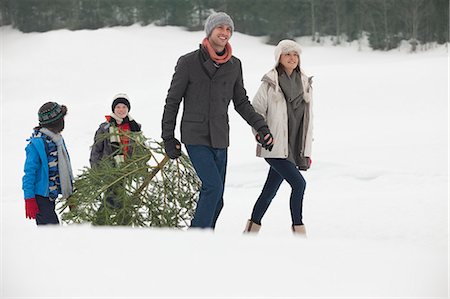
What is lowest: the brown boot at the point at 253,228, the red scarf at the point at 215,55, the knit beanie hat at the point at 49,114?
the brown boot at the point at 253,228

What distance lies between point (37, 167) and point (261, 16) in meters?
33.0

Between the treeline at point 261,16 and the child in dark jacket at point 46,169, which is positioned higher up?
the treeline at point 261,16

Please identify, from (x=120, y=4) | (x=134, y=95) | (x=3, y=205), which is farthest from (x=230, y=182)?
(x=120, y=4)

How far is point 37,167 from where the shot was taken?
4.99 metres

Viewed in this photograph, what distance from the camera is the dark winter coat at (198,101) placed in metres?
4.57

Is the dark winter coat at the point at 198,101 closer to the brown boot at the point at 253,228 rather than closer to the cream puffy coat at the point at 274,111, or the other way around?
the cream puffy coat at the point at 274,111

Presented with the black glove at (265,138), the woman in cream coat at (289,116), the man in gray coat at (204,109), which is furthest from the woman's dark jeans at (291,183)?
the man in gray coat at (204,109)

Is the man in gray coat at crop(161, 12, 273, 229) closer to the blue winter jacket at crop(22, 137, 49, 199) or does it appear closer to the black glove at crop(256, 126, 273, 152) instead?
the black glove at crop(256, 126, 273, 152)

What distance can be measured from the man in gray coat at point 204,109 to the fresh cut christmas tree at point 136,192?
59 cm

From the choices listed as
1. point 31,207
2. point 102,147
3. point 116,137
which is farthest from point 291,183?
point 31,207

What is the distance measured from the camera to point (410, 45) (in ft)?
114

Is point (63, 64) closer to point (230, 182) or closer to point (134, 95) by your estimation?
point (134, 95)

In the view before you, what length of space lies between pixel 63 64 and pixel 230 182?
747 inches

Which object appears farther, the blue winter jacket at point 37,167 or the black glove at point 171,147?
the blue winter jacket at point 37,167
